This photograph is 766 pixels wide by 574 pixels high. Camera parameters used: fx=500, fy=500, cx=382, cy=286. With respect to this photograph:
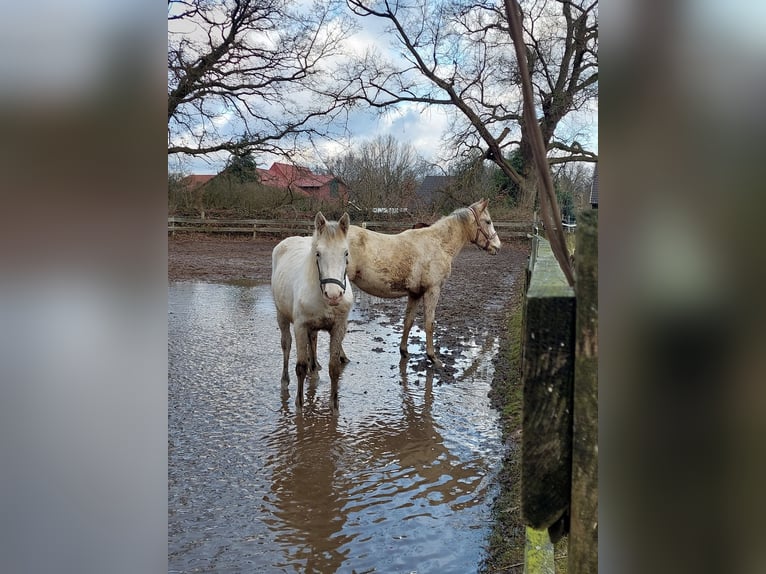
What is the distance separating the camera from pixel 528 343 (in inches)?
21.0

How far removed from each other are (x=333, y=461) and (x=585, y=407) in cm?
229

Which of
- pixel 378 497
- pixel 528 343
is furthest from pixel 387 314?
pixel 528 343

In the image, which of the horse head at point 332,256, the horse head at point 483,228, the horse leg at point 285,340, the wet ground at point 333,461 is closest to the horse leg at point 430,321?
the wet ground at point 333,461

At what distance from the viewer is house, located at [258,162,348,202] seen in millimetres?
8000

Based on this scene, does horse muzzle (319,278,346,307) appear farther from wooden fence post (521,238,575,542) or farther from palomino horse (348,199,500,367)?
wooden fence post (521,238,575,542)

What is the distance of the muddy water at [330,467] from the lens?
1.89 metres

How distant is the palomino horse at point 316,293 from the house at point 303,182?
371 cm

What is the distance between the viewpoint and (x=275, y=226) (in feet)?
40.9

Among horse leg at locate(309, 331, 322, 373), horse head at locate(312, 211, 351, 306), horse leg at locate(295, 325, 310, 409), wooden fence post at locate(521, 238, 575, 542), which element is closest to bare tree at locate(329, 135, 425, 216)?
horse leg at locate(309, 331, 322, 373)

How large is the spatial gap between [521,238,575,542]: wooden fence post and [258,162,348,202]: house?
674 cm
